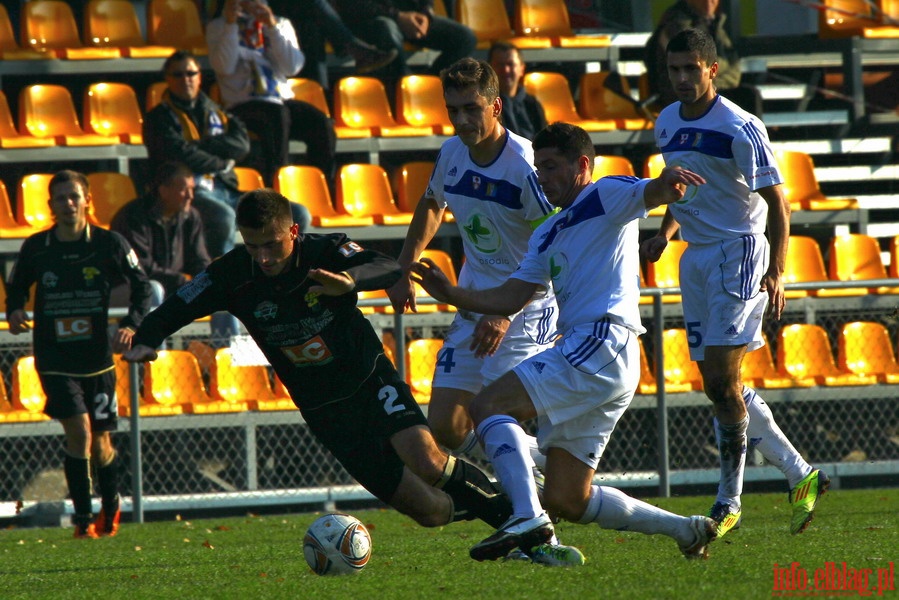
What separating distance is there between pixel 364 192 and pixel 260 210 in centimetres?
718

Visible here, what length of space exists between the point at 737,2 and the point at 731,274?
9081 mm

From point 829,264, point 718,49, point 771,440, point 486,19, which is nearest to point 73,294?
point 771,440

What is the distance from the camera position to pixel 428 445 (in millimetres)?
6238

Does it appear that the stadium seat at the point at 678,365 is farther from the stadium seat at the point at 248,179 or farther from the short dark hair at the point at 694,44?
the short dark hair at the point at 694,44

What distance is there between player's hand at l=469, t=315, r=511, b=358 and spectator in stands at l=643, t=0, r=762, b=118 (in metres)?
7.36

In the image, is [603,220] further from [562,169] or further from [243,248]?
[243,248]

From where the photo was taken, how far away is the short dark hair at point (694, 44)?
7.00 metres

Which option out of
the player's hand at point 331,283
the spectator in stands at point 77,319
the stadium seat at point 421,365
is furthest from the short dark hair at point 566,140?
the stadium seat at point 421,365

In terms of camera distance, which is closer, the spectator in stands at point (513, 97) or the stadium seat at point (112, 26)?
the spectator in stands at point (513, 97)

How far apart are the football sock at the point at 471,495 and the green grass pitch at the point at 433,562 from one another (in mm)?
233

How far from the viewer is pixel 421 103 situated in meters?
13.9

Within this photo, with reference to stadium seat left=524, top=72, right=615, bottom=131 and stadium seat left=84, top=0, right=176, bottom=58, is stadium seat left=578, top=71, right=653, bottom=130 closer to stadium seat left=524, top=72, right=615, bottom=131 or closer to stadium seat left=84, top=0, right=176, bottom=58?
stadium seat left=524, top=72, right=615, bottom=131

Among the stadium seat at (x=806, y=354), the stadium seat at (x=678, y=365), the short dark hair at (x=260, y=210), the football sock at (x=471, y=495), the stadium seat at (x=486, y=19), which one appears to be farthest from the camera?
the stadium seat at (x=486, y=19)

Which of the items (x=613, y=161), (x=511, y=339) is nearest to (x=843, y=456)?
(x=613, y=161)
